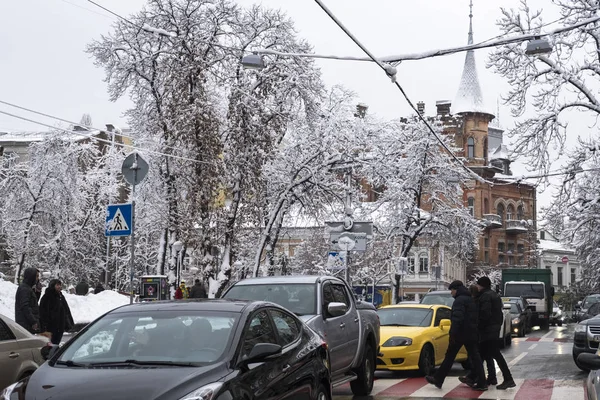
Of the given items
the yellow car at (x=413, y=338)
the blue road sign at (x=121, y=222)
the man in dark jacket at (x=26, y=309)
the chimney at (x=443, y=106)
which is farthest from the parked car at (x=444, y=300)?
the chimney at (x=443, y=106)

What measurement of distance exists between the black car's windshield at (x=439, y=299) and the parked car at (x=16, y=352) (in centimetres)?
1551

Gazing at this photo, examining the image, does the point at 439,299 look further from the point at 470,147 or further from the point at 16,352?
the point at 470,147

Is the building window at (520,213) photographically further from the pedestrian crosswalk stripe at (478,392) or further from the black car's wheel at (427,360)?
the pedestrian crosswalk stripe at (478,392)

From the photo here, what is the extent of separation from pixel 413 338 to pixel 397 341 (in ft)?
0.96

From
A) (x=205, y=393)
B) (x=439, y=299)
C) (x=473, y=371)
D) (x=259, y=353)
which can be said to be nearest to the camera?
(x=205, y=393)

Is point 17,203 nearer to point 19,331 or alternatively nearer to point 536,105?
point 536,105

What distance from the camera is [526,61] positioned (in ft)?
96.0

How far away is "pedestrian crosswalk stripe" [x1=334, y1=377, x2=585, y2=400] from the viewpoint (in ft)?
44.3

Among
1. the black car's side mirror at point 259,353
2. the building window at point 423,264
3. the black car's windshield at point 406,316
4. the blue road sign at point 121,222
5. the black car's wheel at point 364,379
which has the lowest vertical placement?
the black car's wheel at point 364,379

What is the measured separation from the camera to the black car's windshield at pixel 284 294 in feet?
40.6

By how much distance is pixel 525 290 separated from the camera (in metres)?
45.0

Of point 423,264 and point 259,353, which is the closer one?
point 259,353

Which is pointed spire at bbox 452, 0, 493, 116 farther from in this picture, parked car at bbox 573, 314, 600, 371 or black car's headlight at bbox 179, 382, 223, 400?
black car's headlight at bbox 179, 382, 223, 400

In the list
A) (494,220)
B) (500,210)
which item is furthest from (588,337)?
(500,210)
